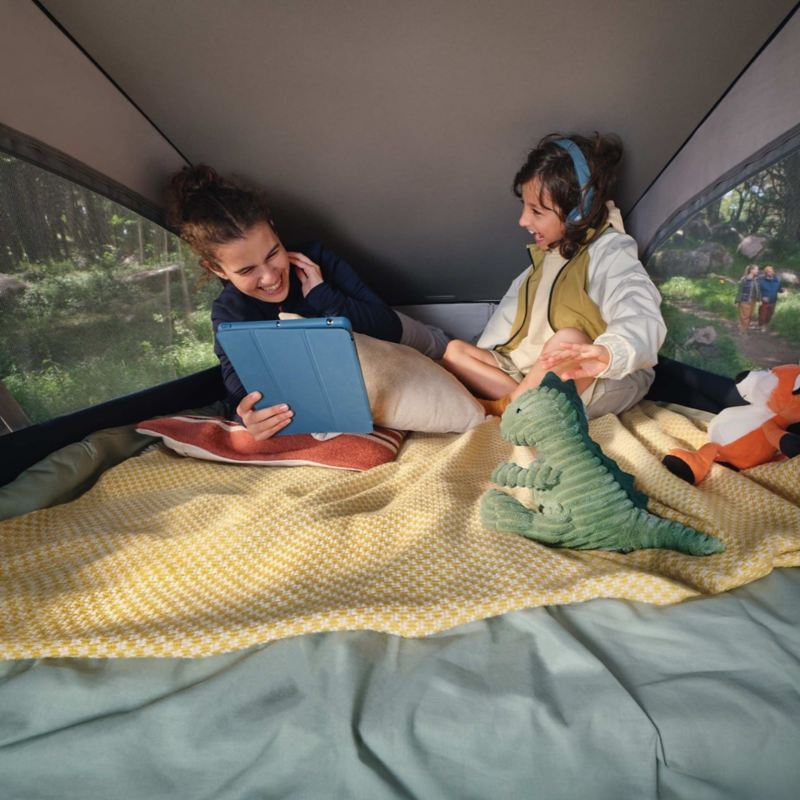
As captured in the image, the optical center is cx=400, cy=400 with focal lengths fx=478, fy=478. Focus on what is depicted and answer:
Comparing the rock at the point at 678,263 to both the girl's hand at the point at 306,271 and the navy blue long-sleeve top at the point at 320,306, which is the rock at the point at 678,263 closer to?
the navy blue long-sleeve top at the point at 320,306

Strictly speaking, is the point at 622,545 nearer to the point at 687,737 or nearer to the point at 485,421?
the point at 687,737

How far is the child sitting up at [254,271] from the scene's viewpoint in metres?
1.09

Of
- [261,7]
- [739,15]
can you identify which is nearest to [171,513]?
[261,7]

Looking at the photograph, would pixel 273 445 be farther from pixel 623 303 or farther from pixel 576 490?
pixel 623 303

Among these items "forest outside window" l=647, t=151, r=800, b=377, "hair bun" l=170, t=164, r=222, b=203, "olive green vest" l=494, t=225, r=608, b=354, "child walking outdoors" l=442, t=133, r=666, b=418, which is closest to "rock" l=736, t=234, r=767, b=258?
"forest outside window" l=647, t=151, r=800, b=377

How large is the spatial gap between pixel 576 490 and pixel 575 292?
2.72 feet

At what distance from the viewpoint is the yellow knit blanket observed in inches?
20.0

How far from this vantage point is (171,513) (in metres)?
0.75

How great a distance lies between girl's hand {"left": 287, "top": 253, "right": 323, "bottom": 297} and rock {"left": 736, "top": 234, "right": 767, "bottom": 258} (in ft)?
3.30

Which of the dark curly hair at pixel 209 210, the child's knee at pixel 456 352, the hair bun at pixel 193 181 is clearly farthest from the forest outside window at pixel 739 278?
the hair bun at pixel 193 181

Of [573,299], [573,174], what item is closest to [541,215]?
[573,174]

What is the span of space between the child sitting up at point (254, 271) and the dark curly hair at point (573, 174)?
0.53 metres

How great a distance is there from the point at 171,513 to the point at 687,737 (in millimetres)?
700

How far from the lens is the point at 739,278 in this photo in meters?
1.10
